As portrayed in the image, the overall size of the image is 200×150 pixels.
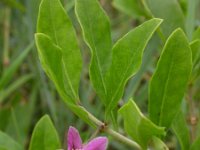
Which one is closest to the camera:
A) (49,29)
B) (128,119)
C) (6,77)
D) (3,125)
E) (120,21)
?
(128,119)

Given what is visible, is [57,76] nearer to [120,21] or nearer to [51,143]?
[51,143]

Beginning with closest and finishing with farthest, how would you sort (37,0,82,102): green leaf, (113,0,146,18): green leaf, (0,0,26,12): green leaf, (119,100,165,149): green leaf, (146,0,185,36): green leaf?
1. (119,100,165,149): green leaf
2. (37,0,82,102): green leaf
3. (146,0,185,36): green leaf
4. (113,0,146,18): green leaf
5. (0,0,26,12): green leaf

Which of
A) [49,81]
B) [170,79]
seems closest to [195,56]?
[170,79]

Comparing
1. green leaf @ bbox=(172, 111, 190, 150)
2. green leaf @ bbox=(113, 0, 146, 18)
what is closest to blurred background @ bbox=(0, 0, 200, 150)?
green leaf @ bbox=(113, 0, 146, 18)

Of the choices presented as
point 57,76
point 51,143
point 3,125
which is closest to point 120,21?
point 3,125

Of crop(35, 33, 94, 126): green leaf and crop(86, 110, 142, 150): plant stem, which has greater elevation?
crop(35, 33, 94, 126): green leaf

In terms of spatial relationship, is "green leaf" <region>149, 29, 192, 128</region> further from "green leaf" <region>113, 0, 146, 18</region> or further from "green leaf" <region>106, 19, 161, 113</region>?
"green leaf" <region>113, 0, 146, 18</region>
